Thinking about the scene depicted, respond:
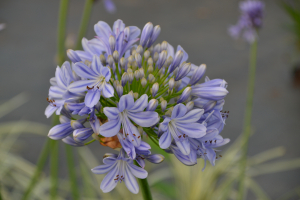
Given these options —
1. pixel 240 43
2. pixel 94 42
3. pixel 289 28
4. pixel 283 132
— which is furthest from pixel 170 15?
pixel 94 42

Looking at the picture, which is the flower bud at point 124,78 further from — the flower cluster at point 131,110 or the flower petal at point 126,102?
the flower petal at point 126,102

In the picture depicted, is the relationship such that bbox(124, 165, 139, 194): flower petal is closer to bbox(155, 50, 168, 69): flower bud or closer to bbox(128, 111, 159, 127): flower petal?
bbox(128, 111, 159, 127): flower petal

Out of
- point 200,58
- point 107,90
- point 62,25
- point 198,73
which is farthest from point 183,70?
point 200,58

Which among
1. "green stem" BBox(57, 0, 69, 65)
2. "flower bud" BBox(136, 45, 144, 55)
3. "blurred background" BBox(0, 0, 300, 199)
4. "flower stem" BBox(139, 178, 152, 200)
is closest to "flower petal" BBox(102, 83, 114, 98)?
"flower bud" BBox(136, 45, 144, 55)

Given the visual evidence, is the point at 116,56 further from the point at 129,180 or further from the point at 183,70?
the point at 129,180

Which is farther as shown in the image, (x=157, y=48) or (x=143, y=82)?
(x=157, y=48)

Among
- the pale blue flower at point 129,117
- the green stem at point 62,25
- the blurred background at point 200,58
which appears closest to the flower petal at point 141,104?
the pale blue flower at point 129,117

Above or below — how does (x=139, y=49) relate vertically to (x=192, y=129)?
above
